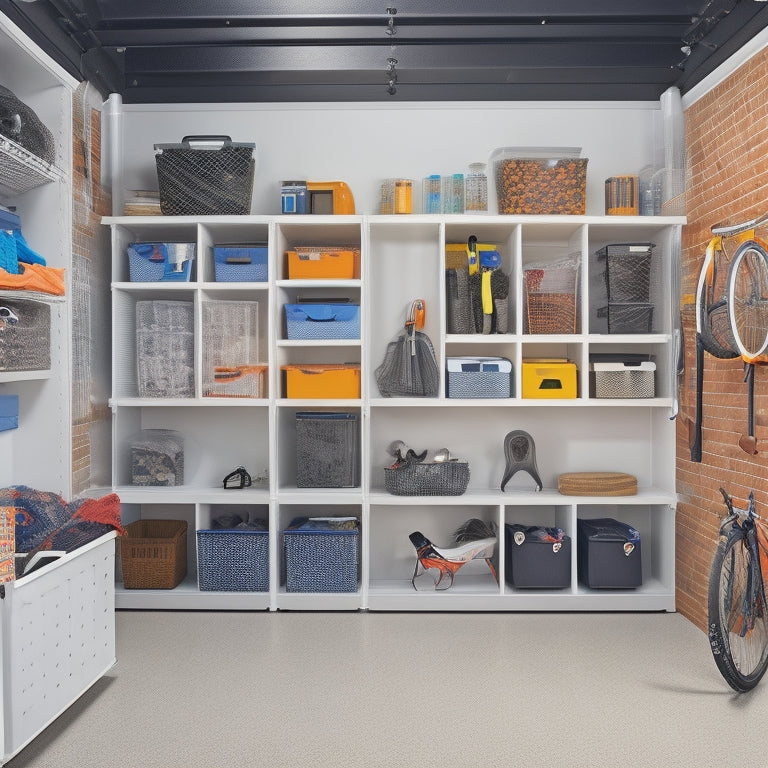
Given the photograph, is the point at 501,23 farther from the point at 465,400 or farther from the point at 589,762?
the point at 589,762

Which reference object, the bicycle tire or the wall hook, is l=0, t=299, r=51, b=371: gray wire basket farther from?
the bicycle tire

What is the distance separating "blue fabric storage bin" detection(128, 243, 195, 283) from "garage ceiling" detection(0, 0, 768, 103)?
102cm

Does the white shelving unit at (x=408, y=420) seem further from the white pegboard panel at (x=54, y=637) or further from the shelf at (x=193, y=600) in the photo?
the white pegboard panel at (x=54, y=637)

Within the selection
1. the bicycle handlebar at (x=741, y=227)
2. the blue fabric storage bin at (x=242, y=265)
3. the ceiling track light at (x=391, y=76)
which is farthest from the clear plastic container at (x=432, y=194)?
the bicycle handlebar at (x=741, y=227)

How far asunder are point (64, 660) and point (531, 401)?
2.89 meters

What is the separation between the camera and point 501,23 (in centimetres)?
439

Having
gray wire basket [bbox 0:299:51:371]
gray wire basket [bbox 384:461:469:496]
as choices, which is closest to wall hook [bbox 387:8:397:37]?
gray wire basket [bbox 0:299:51:371]

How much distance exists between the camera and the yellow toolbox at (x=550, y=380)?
4879 mm

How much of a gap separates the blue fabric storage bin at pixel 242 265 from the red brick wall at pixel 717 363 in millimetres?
2519

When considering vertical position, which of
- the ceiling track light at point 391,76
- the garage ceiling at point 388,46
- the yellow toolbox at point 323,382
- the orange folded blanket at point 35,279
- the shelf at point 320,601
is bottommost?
the shelf at point 320,601

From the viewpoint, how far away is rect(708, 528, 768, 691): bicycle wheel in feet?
11.2

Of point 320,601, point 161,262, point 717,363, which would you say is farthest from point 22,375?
point 717,363

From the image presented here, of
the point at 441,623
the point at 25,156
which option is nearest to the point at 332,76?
the point at 25,156

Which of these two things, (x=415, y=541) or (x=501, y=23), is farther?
(x=415, y=541)
